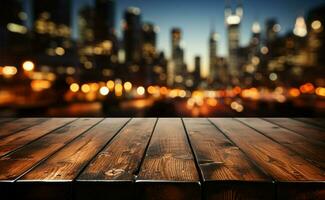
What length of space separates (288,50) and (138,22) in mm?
97831

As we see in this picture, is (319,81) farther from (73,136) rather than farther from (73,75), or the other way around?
(73,136)

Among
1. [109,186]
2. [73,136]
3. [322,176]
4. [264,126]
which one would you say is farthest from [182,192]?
[264,126]

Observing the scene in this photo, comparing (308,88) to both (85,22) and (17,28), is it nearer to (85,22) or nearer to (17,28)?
(17,28)

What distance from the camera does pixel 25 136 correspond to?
8.55 ft

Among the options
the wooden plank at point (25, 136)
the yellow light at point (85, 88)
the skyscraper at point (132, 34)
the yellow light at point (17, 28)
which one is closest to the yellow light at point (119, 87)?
the yellow light at point (85, 88)

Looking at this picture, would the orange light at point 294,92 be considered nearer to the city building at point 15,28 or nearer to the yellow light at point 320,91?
the yellow light at point 320,91

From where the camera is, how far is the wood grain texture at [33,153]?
1.57 metres

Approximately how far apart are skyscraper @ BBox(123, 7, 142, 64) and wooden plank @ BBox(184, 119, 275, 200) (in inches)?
6863

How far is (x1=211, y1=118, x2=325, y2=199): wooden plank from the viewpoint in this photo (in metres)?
1.37

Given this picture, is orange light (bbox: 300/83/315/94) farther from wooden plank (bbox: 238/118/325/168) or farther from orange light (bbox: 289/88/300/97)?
wooden plank (bbox: 238/118/325/168)

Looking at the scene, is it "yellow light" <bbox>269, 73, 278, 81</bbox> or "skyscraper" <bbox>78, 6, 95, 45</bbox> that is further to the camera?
"skyscraper" <bbox>78, 6, 95, 45</bbox>

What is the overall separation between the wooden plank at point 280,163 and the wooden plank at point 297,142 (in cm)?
7

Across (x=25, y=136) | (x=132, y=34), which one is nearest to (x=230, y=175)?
(x=25, y=136)

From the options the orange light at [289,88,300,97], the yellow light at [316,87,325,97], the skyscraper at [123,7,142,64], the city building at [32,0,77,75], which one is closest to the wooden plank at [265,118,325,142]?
the yellow light at [316,87,325,97]
